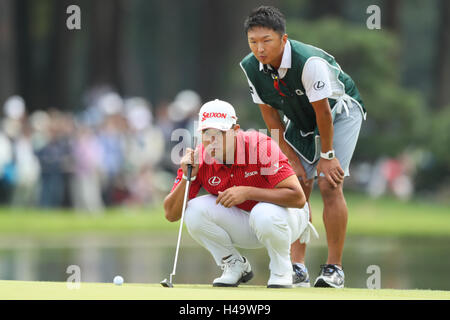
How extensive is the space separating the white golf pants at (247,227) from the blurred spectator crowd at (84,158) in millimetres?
14175

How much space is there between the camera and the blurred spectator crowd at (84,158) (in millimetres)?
21656

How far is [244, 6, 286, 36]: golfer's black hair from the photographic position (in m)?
7.45

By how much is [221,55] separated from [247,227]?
34541mm

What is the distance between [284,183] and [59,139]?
15.0 metres

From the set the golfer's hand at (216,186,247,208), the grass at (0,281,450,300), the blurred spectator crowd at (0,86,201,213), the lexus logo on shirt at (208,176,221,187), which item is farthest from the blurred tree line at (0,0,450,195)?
the grass at (0,281,450,300)

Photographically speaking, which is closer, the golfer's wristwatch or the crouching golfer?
the crouching golfer

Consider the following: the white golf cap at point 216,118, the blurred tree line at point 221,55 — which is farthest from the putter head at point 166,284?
the blurred tree line at point 221,55

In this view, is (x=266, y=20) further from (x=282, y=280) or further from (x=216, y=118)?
(x=282, y=280)

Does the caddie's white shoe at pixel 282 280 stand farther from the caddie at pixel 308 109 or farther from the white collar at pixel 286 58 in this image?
the white collar at pixel 286 58

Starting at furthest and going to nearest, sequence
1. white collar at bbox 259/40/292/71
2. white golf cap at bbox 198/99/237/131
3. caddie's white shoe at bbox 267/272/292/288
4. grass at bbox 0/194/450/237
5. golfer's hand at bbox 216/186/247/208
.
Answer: grass at bbox 0/194/450/237
white collar at bbox 259/40/292/71
caddie's white shoe at bbox 267/272/292/288
golfer's hand at bbox 216/186/247/208
white golf cap at bbox 198/99/237/131

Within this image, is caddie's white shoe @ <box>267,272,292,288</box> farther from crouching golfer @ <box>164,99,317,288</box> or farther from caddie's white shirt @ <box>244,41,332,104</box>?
caddie's white shirt @ <box>244,41,332,104</box>

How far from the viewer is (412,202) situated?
28.0m

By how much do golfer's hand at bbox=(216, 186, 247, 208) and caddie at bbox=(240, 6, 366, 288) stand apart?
3.37 feet
